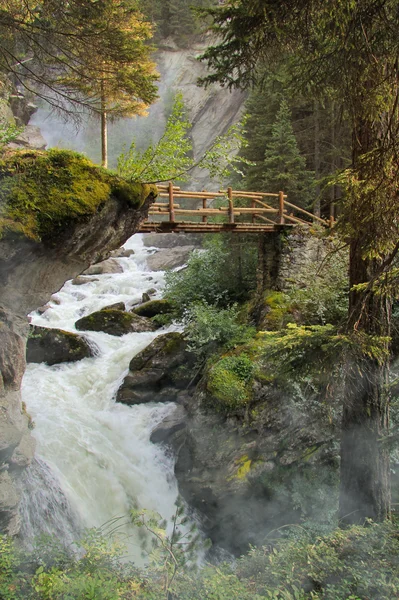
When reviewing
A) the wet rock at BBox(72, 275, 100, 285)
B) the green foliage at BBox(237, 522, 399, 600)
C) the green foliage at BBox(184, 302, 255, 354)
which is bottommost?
the green foliage at BBox(237, 522, 399, 600)

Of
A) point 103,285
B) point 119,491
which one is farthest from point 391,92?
point 103,285

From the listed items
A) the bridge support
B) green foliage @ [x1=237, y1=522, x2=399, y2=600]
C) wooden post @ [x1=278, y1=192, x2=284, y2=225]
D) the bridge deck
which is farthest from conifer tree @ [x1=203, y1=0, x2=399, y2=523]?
the bridge support

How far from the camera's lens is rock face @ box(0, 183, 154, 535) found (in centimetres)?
520

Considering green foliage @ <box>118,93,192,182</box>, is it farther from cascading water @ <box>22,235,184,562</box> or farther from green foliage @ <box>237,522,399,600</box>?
cascading water @ <box>22,235,184,562</box>

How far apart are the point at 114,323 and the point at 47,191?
329 inches

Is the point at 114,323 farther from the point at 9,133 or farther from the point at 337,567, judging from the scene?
the point at 337,567


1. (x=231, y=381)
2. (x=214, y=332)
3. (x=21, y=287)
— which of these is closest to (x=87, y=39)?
(x=21, y=287)

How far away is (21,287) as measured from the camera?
5.46m

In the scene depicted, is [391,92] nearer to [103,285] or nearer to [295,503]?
[295,503]

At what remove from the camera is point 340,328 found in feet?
15.8

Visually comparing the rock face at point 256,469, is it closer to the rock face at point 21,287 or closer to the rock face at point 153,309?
the rock face at point 21,287

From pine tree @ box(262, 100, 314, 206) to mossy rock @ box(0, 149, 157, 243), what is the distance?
436 inches

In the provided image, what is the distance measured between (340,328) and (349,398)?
1121 mm

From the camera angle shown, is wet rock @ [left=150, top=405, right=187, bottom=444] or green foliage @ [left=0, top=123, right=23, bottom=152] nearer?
green foliage @ [left=0, top=123, right=23, bottom=152]
